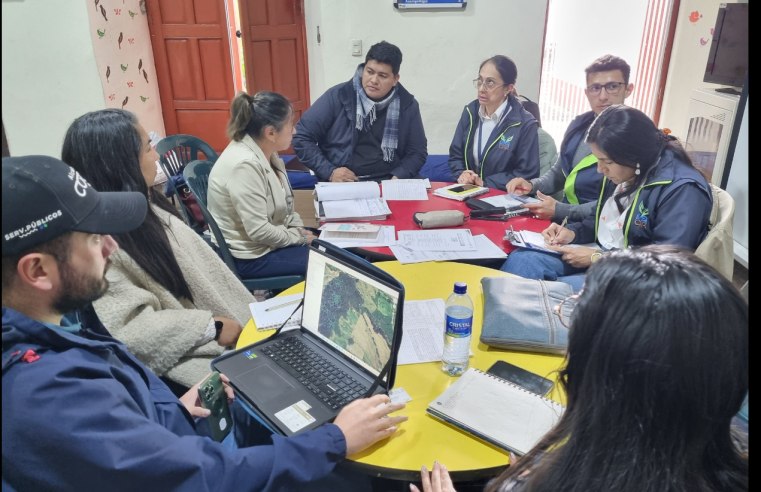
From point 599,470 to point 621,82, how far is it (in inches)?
98.8

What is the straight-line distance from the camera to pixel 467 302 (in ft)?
4.70

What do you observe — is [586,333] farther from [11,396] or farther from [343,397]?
[11,396]

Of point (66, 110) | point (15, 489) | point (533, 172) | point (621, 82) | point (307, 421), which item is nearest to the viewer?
point (15, 489)

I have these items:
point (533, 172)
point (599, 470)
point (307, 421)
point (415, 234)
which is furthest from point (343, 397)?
point (533, 172)

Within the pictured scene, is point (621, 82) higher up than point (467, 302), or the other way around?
point (621, 82)

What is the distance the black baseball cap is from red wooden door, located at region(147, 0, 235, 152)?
4.65m

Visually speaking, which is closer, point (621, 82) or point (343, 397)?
point (343, 397)

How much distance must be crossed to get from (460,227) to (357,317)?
3.88 ft

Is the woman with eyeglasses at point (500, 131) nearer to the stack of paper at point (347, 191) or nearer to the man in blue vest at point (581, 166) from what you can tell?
the man in blue vest at point (581, 166)

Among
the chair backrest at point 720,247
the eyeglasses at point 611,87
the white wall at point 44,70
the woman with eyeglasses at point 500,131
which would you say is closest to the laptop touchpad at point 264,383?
the chair backrest at point 720,247

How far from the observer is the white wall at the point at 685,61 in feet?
13.7

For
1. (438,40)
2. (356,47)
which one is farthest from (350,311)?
(438,40)

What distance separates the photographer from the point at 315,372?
51.2 inches

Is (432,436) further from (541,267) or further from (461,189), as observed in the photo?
(461,189)
